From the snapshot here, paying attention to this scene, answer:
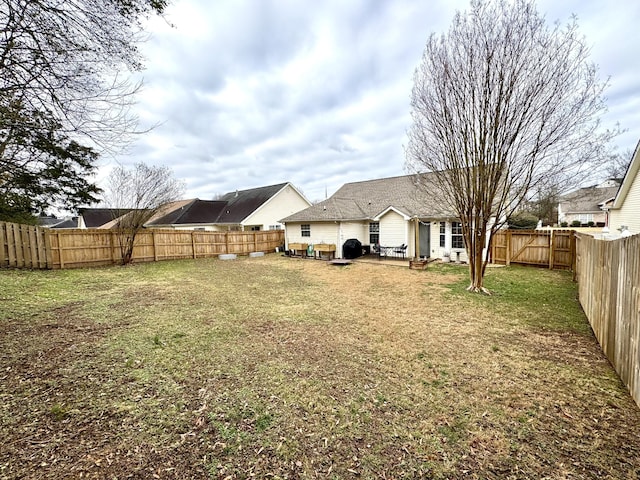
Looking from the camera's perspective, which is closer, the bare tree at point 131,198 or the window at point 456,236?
the window at point 456,236

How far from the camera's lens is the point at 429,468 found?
7.42 ft

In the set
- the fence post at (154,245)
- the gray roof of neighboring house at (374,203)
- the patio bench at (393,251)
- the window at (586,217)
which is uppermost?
the gray roof of neighboring house at (374,203)

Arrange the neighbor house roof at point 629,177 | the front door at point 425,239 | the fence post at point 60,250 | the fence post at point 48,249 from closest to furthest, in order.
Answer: the neighbor house roof at point 629,177 → the fence post at point 48,249 → the fence post at point 60,250 → the front door at point 425,239

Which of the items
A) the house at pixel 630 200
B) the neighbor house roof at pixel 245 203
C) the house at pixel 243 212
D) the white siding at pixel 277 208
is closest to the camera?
→ the house at pixel 630 200

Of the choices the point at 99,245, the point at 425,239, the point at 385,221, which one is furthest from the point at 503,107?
the point at 99,245

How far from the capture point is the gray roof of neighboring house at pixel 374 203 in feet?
48.6

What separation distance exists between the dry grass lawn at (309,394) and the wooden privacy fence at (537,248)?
6.07 meters

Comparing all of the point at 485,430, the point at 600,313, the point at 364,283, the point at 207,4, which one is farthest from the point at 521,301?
the point at 207,4

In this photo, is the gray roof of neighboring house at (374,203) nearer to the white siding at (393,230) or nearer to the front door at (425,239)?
the white siding at (393,230)

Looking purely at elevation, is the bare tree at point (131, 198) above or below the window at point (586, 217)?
above

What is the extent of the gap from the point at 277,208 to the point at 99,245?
1355 centimetres

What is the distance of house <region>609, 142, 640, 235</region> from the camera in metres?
→ 9.73

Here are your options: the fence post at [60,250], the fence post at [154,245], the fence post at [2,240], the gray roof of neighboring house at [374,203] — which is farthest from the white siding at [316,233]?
the fence post at [2,240]

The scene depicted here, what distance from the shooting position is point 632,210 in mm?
10484
